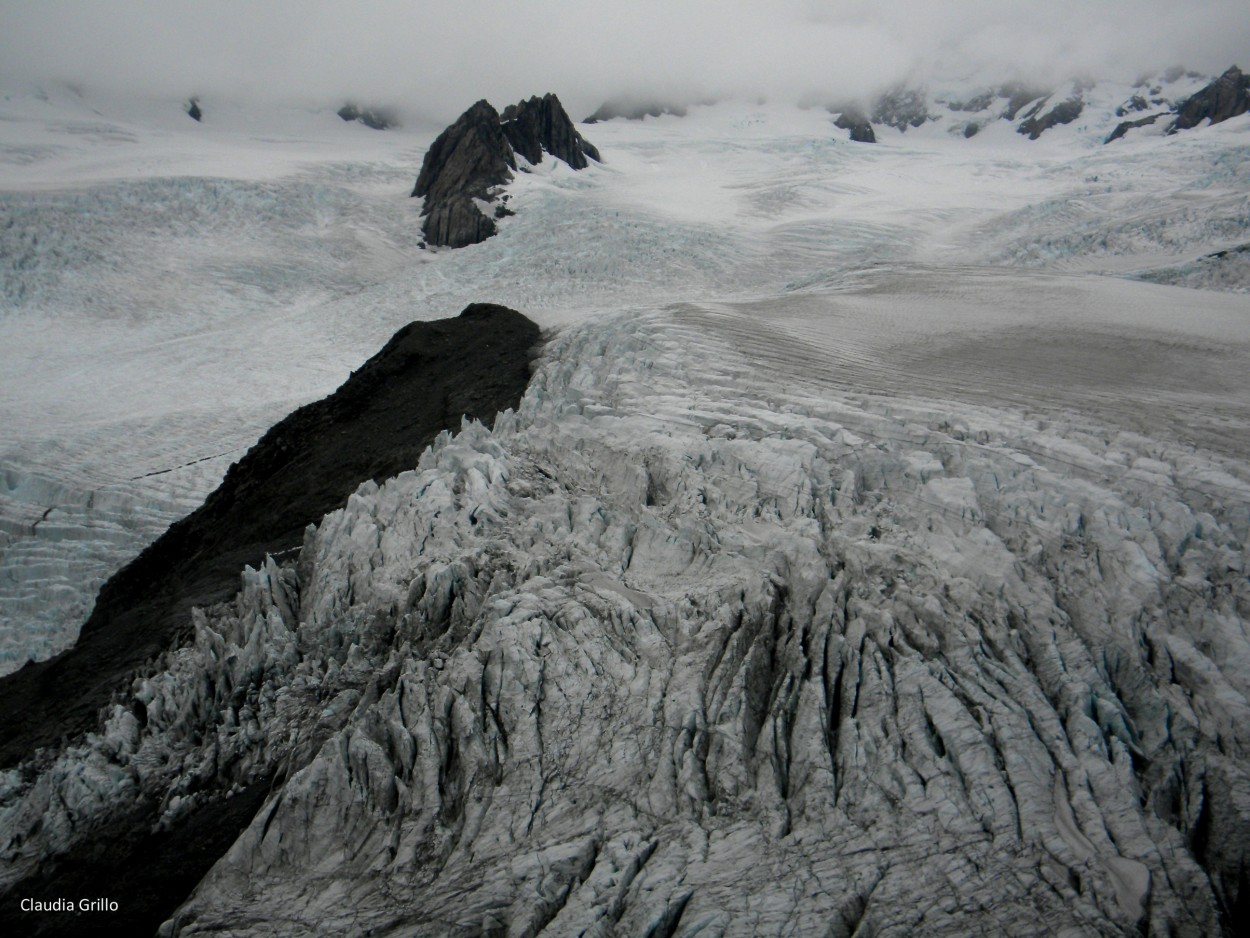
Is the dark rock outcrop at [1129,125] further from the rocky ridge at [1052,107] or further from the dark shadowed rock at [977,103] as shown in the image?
the dark shadowed rock at [977,103]

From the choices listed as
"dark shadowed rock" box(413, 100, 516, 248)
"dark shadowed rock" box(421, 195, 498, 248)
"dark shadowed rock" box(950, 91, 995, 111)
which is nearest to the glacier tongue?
"dark shadowed rock" box(421, 195, 498, 248)

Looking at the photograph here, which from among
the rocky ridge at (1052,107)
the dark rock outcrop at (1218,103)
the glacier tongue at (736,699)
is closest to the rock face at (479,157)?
the rocky ridge at (1052,107)

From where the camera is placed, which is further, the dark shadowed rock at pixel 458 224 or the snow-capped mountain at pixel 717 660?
the dark shadowed rock at pixel 458 224

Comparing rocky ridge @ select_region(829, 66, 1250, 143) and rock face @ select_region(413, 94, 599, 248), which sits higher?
rocky ridge @ select_region(829, 66, 1250, 143)

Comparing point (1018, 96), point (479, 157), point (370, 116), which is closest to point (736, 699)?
point (479, 157)

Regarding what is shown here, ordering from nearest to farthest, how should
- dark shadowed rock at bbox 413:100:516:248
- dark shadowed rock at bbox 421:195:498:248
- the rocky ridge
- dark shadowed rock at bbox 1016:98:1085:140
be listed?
dark shadowed rock at bbox 421:195:498:248
dark shadowed rock at bbox 413:100:516:248
the rocky ridge
dark shadowed rock at bbox 1016:98:1085:140

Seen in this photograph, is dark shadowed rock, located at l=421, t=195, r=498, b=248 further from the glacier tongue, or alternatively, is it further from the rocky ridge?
the rocky ridge

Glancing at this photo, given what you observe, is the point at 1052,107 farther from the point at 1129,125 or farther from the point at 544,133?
the point at 544,133

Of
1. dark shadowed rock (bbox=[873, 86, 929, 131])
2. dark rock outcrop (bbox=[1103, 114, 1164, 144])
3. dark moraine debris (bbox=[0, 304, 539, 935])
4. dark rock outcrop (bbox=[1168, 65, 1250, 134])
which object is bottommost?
dark moraine debris (bbox=[0, 304, 539, 935])

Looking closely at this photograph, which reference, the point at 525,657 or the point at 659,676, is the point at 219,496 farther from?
the point at 659,676
